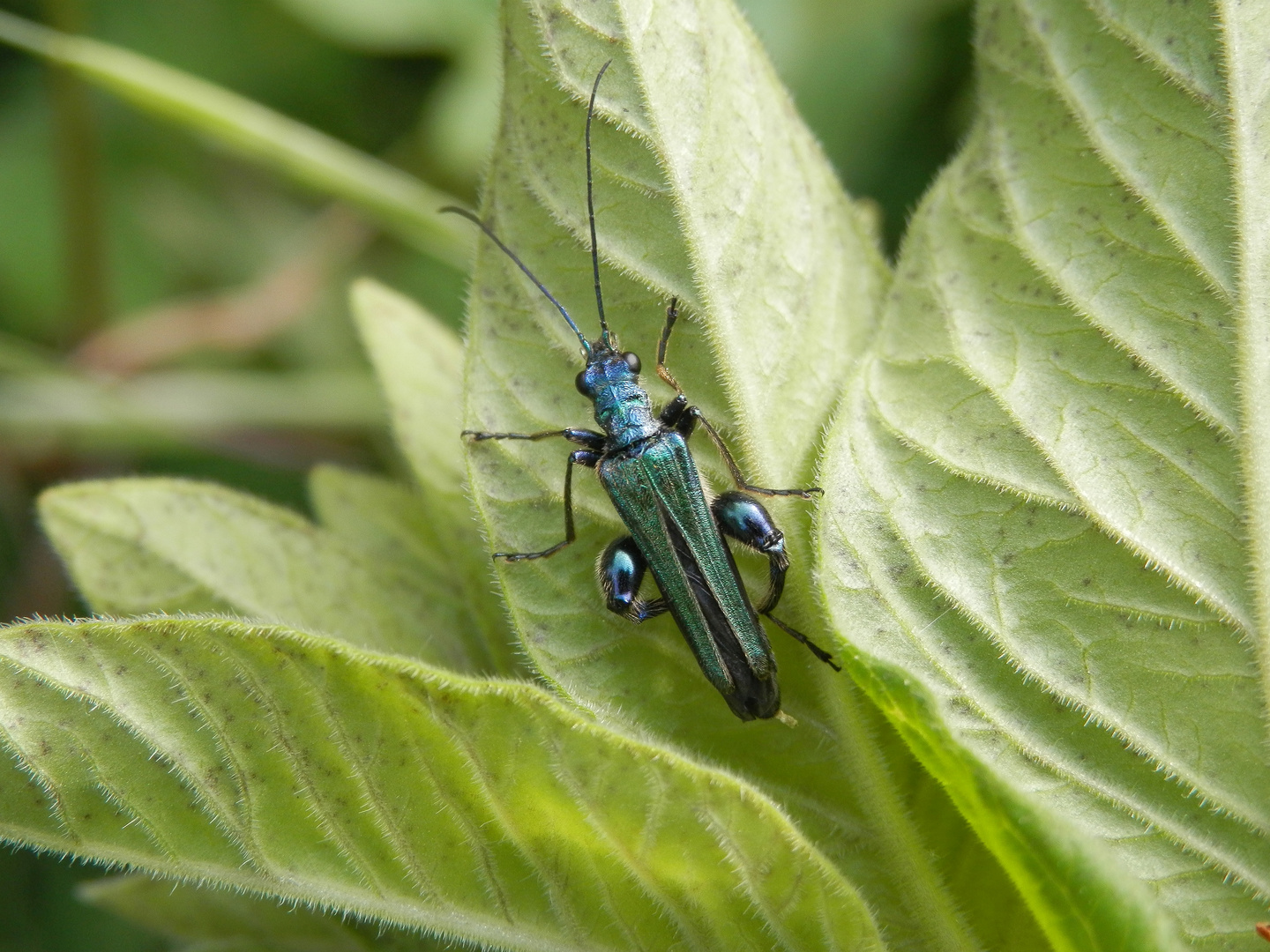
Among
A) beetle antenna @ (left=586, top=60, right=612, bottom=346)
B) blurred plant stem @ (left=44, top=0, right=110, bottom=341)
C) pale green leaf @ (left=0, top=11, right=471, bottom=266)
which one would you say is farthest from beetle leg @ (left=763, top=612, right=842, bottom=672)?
blurred plant stem @ (left=44, top=0, right=110, bottom=341)

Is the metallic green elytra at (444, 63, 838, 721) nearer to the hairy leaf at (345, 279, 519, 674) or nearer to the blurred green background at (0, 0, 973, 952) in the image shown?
the hairy leaf at (345, 279, 519, 674)

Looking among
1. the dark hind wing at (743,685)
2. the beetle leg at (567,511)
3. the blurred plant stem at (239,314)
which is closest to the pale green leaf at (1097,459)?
the dark hind wing at (743,685)

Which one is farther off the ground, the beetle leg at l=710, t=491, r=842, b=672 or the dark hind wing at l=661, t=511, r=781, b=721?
the beetle leg at l=710, t=491, r=842, b=672

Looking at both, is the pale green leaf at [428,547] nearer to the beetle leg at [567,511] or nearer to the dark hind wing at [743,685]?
the beetle leg at [567,511]

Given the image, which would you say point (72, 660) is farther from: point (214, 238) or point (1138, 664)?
point (214, 238)

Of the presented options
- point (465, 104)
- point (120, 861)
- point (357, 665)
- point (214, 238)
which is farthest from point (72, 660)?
point (214, 238)

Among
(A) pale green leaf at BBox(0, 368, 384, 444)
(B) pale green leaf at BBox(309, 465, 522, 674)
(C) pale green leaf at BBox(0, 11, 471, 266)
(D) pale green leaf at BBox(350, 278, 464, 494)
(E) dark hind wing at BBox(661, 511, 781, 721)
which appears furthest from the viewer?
(A) pale green leaf at BBox(0, 368, 384, 444)
